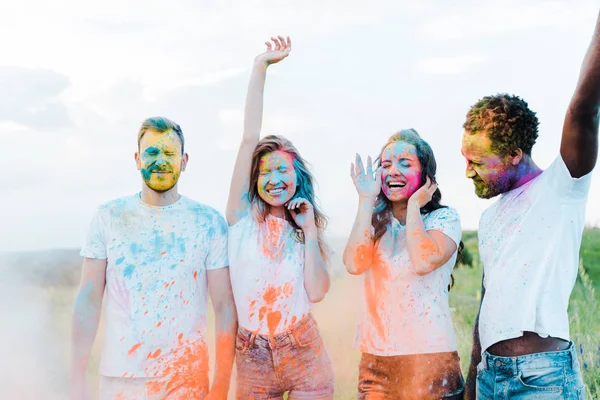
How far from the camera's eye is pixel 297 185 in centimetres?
467

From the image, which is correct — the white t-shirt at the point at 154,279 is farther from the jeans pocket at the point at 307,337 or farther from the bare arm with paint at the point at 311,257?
the jeans pocket at the point at 307,337

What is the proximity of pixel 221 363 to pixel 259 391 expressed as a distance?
36cm

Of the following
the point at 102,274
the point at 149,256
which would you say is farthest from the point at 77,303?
the point at 149,256

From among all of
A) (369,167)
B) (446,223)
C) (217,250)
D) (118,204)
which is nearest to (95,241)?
(118,204)

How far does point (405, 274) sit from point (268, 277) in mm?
853

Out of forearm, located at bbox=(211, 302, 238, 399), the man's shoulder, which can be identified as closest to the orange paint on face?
forearm, located at bbox=(211, 302, 238, 399)

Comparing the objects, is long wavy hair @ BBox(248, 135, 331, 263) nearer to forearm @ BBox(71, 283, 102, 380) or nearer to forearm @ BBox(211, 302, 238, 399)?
forearm @ BBox(211, 302, 238, 399)

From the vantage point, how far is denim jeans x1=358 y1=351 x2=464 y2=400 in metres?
4.10

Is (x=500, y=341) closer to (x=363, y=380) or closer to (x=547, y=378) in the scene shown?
(x=547, y=378)

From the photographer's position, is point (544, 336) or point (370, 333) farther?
point (370, 333)

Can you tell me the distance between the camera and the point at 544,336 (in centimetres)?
361

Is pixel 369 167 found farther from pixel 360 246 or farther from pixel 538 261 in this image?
pixel 538 261

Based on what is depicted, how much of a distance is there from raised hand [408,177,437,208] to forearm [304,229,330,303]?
68 cm

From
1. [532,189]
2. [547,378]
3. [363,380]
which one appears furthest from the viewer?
[363,380]
